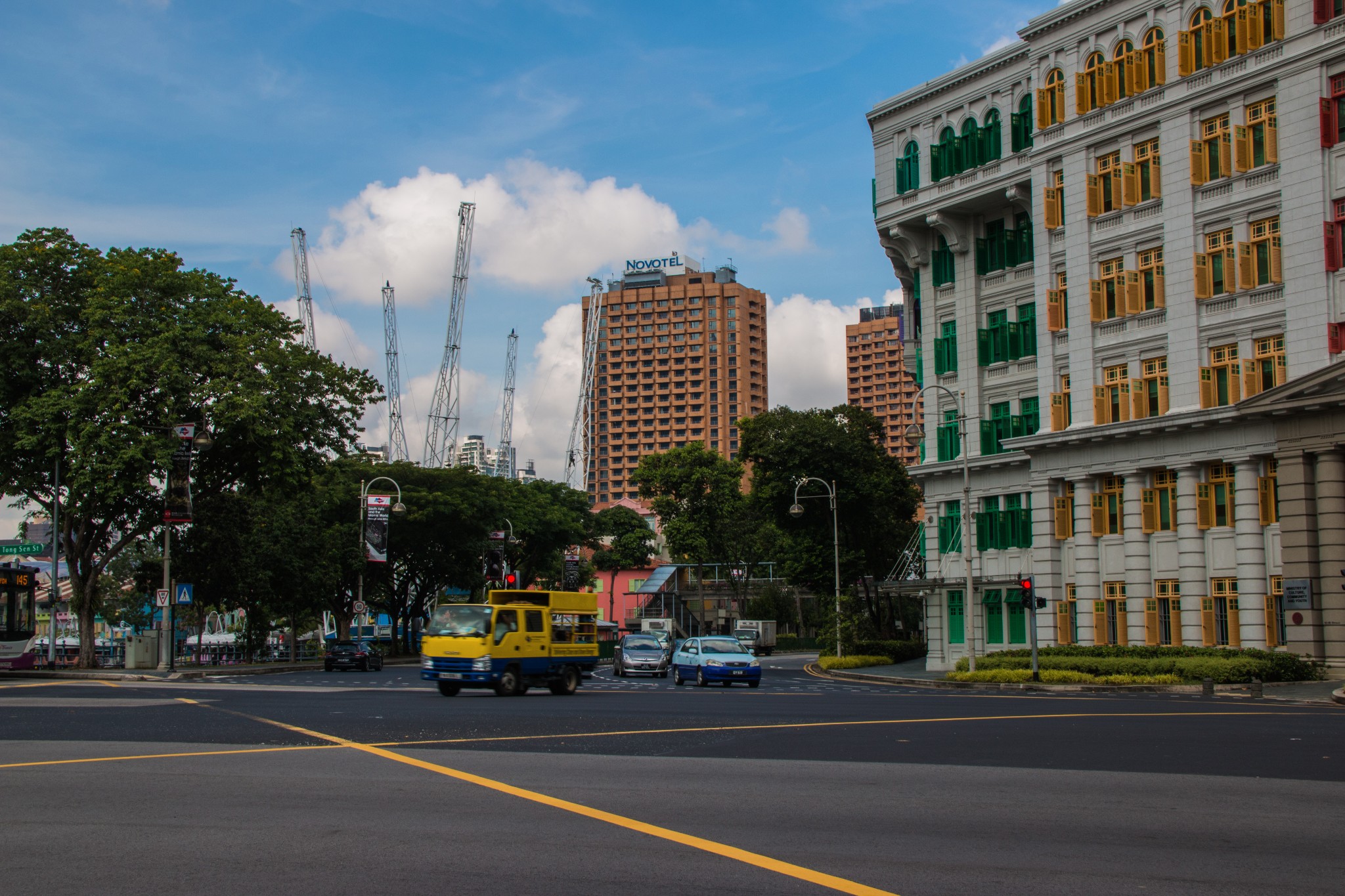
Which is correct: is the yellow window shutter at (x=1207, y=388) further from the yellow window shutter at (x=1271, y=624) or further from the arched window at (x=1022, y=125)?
the arched window at (x=1022, y=125)

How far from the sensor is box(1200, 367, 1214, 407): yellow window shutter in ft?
123

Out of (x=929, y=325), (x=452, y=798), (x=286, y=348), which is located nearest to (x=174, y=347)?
(x=286, y=348)

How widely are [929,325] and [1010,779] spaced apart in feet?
129

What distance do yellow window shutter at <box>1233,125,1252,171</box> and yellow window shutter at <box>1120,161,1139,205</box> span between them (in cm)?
370

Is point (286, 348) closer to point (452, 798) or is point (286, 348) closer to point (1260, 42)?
point (1260, 42)

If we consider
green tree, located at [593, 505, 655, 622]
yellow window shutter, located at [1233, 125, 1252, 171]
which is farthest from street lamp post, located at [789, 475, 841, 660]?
green tree, located at [593, 505, 655, 622]

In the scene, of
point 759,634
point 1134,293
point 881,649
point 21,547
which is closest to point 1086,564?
point 1134,293

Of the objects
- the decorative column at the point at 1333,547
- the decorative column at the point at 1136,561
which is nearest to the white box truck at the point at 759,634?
the decorative column at the point at 1136,561

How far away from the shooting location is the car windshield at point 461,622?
27.6m

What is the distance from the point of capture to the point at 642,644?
44719 mm

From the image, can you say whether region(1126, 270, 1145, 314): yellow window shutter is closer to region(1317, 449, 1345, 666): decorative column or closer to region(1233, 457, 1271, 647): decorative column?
→ region(1233, 457, 1271, 647): decorative column

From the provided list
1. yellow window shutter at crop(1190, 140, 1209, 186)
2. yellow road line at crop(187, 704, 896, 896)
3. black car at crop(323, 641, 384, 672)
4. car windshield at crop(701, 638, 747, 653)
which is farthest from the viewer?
black car at crop(323, 641, 384, 672)

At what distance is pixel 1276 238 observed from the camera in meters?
36.0

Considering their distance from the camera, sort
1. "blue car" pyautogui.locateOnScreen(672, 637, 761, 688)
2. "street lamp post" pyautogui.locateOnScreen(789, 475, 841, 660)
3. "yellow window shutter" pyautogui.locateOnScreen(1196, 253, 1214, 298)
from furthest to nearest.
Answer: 1. "street lamp post" pyautogui.locateOnScreen(789, 475, 841, 660)
2. "yellow window shutter" pyautogui.locateOnScreen(1196, 253, 1214, 298)
3. "blue car" pyautogui.locateOnScreen(672, 637, 761, 688)
